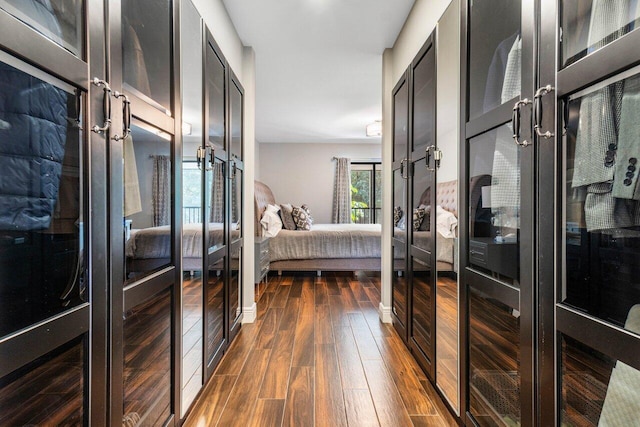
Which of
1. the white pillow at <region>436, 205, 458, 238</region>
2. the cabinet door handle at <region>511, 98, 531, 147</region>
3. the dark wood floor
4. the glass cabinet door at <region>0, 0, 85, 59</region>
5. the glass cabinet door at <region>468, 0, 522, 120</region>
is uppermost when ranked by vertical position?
the glass cabinet door at <region>468, 0, 522, 120</region>

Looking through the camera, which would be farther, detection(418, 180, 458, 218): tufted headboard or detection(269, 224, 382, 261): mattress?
detection(269, 224, 382, 261): mattress

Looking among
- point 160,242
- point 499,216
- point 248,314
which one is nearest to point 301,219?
point 248,314

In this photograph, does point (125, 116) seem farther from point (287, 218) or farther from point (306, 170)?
point (306, 170)

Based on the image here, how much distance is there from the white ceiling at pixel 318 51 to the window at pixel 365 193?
2.42 m

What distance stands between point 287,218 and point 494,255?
4.02 metres

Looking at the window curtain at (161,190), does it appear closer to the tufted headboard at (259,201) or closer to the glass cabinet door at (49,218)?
the glass cabinet door at (49,218)

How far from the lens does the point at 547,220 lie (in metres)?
0.92

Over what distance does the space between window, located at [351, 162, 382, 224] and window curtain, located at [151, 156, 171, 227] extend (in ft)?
21.2

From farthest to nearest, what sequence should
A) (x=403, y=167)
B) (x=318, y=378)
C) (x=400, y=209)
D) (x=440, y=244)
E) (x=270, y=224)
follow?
(x=270, y=224)
(x=400, y=209)
(x=403, y=167)
(x=318, y=378)
(x=440, y=244)

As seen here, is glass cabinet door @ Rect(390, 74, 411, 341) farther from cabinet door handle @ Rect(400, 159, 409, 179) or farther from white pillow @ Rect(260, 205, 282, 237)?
white pillow @ Rect(260, 205, 282, 237)

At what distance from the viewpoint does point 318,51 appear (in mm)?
2977

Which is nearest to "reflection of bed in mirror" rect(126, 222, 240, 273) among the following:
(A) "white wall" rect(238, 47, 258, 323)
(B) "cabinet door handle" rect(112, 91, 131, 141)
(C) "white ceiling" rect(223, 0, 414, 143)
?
(B) "cabinet door handle" rect(112, 91, 131, 141)

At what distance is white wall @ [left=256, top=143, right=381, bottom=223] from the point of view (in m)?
7.46

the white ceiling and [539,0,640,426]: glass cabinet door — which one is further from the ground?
the white ceiling
